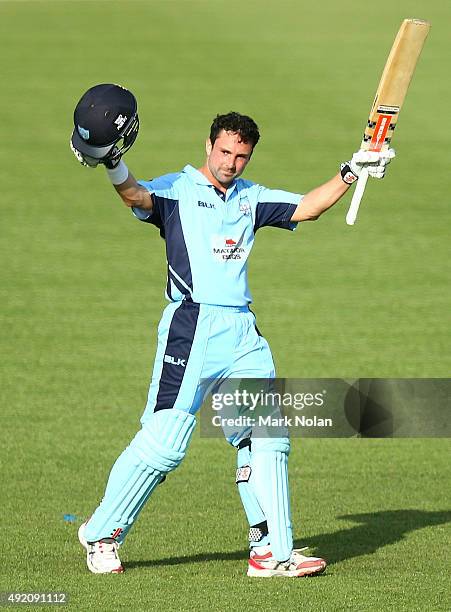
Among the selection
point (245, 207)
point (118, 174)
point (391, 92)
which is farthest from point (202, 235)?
point (391, 92)

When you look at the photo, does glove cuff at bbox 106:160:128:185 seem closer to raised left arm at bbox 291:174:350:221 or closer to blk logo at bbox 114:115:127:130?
blk logo at bbox 114:115:127:130

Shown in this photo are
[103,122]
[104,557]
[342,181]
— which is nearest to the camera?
[103,122]

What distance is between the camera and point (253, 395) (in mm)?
6656

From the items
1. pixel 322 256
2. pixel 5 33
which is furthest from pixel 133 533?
pixel 5 33

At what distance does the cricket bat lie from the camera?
6812mm

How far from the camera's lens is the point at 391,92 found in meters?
6.92

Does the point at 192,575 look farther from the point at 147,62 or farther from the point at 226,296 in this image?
the point at 147,62

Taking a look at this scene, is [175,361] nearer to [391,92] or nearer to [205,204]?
[205,204]

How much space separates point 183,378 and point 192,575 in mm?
914

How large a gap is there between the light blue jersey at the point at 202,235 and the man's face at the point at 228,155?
3.7 inches

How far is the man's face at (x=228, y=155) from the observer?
22.0 ft

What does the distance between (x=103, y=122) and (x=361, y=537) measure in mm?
2741

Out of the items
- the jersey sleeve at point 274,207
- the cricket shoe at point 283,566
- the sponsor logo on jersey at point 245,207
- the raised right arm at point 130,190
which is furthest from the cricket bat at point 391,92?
the cricket shoe at point 283,566

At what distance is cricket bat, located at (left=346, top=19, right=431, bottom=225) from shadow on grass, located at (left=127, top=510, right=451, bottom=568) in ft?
5.70
